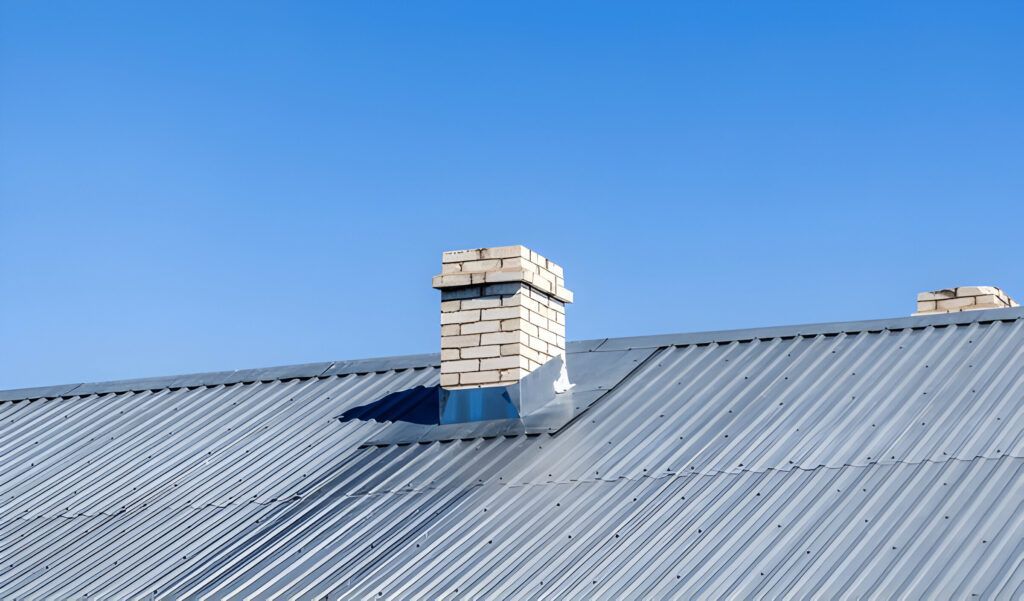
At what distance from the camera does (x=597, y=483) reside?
13.5 m

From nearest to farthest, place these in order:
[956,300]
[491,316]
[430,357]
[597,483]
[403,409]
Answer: [597,483] → [491,316] → [403,409] → [430,357] → [956,300]

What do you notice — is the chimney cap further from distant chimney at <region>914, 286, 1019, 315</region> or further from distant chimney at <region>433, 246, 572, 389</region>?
distant chimney at <region>914, 286, 1019, 315</region>

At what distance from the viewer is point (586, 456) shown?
14.1m

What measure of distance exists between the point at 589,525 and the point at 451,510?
137 cm

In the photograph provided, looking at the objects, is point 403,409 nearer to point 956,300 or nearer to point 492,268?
point 492,268

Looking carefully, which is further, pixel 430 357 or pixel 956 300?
pixel 956 300

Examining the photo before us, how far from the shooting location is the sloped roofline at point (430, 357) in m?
15.1

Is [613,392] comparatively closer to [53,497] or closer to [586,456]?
[586,456]

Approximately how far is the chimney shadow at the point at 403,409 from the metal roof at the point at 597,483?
1.7 inches

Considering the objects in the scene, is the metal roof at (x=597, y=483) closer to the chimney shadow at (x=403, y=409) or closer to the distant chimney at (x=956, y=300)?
the chimney shadow at (x=403, y=409)

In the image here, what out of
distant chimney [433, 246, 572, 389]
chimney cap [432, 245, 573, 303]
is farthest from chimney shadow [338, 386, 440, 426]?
chimney cap [432, 245, 573, 303]

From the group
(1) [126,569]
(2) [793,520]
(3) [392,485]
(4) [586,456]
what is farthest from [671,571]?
Result: (1) [126,569]

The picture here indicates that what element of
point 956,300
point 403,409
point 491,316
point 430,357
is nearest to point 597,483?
point 491,316

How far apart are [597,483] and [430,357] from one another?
13.6 feet
